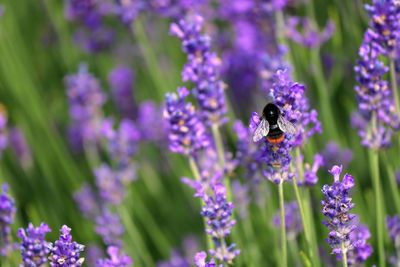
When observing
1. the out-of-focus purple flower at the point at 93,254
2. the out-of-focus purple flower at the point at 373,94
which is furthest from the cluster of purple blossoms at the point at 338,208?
the out-of-focus purple flower at the point at 93,254

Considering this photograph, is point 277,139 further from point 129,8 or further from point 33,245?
point 129,8

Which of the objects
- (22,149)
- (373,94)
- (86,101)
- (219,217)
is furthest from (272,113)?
(22,149)

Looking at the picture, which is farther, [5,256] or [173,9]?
[173,9]

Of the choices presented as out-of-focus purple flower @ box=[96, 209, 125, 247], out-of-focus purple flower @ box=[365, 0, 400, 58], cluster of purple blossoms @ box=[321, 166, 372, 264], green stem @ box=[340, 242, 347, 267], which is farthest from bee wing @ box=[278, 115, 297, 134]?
out-of-focus purple flower @ box=[96, 209, 125, 247]

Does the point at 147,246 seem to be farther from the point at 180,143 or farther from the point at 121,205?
the point at 180,143

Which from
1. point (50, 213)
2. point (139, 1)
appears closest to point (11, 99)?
point (50, 213)

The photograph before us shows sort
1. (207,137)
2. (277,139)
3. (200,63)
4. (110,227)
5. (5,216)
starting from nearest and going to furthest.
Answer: (277,139)
(5,216)
(200,63)
(207,137)
(110,227)

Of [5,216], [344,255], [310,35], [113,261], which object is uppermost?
[310,35]

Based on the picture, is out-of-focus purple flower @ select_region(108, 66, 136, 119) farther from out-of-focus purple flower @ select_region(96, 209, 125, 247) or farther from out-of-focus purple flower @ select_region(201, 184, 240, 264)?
out-of-focus purple flower @ select_region(201, 184, 240, 264)
